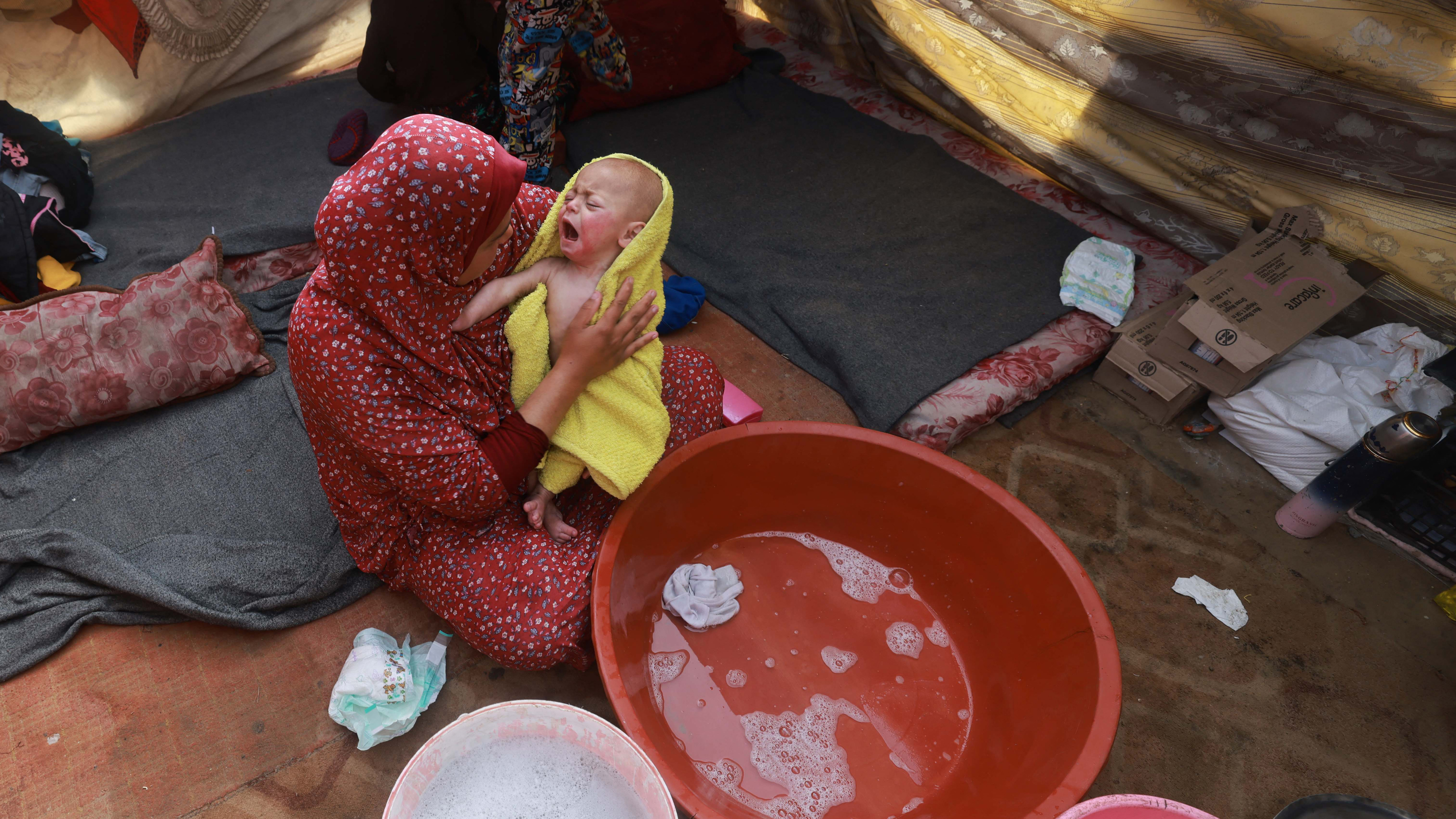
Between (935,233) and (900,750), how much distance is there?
1981mm

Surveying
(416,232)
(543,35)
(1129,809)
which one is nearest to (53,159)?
(543,35)

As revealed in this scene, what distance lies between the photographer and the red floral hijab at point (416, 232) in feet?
3.72

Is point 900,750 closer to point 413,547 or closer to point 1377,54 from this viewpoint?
point 413,547

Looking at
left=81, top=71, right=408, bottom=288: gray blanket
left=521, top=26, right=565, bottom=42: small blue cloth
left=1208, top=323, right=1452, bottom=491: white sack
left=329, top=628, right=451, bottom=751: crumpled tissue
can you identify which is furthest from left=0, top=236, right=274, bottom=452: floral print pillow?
left=1208, top=323, right=1452, bottom=491: white sack

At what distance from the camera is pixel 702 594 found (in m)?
1.64

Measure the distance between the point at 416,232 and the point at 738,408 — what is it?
3.60 feet

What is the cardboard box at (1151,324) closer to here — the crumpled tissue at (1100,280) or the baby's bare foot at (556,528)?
the crumpled tissue at (1100,280)

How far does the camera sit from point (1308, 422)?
7.07ft

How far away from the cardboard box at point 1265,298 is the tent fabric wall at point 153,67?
3151mm

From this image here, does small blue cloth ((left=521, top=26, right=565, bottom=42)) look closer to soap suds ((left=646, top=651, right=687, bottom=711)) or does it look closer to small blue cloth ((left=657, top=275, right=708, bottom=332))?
small blue cloth ((left=657, top=275, right=708, bottom=332))

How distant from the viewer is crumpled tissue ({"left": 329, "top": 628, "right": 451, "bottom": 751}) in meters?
1.53

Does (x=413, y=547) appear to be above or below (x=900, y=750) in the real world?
above

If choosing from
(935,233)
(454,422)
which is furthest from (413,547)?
(935,233)

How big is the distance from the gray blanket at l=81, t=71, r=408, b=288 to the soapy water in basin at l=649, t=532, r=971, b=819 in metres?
1.92
